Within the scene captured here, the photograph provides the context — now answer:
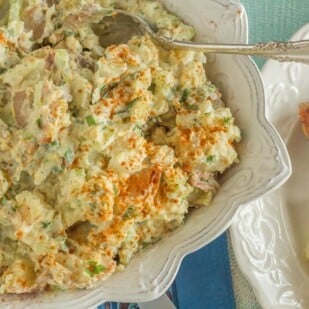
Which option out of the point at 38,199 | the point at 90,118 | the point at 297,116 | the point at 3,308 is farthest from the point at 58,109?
the point at 297,116

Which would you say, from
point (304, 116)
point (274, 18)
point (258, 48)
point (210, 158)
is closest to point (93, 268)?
point (210, 158)

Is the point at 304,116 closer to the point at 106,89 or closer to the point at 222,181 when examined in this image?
the point at 222,181

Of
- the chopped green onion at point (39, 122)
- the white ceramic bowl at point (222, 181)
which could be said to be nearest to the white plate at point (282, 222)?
the white ceramic bowl at point (222, 181)

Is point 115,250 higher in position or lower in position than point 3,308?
higher

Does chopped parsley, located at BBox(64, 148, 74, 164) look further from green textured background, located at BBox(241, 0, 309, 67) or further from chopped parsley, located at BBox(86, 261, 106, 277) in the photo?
green textured background, located at BBox(241, 0, 309, 67)

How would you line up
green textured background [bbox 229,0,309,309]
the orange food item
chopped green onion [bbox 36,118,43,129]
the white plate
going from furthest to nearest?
green textured background [bbox 229,0,309,309]
the orange food item
the white plate
chopped green onion [bbox 36,118,43,129]

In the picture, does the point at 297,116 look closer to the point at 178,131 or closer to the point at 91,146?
the point at 178,131

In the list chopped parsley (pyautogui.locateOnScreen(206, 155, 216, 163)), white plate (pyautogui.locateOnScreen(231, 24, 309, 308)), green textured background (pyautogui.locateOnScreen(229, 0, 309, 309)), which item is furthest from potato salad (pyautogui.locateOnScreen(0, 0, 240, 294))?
green textured background (pyautogui.locateOnScreen(229, 0, 309, 309))
